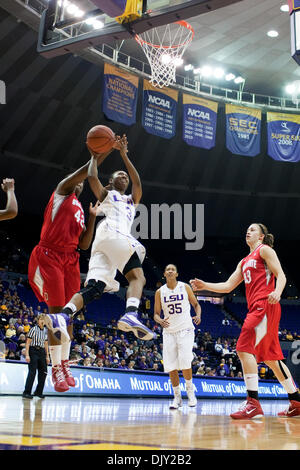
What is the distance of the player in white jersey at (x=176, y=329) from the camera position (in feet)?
27.8

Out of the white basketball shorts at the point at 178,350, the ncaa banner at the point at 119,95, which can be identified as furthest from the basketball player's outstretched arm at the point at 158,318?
the ncaa banner at the point at 119,95

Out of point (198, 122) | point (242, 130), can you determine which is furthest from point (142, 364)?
point (242, 130)

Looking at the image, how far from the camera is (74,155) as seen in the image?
23453 mm

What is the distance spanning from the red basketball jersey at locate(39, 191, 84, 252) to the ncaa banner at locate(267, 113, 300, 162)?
50.3ft

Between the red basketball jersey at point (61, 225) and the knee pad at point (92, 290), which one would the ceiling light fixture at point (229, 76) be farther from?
the knee pad at point (92, 290)

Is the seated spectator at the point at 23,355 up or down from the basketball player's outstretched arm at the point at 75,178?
down

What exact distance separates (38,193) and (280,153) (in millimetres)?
12076

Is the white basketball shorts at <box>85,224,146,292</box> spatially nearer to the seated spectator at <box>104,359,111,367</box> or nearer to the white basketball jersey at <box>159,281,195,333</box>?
the white basketball jersey at <box>159,281,195,333</box>

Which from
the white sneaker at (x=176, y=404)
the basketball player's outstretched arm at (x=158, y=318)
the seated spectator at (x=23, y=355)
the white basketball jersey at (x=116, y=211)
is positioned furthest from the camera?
the seated spectator at (x=23, y=355)

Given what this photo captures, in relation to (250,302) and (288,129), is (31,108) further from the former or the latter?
(250,302)

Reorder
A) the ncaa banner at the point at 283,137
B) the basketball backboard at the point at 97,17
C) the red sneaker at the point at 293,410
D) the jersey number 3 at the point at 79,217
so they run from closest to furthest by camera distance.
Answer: the jersey number 3 at the point at 79,217
the red sneaker at the point at 293,410
the basketball backboard at the point at 97,17
the ncaa banner at the point at 283,137

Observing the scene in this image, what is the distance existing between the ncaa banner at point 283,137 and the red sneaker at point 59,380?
16.1m

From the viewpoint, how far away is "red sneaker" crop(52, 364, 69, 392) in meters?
5.04

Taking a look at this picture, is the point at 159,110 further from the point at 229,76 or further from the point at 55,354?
the point at 55,354
